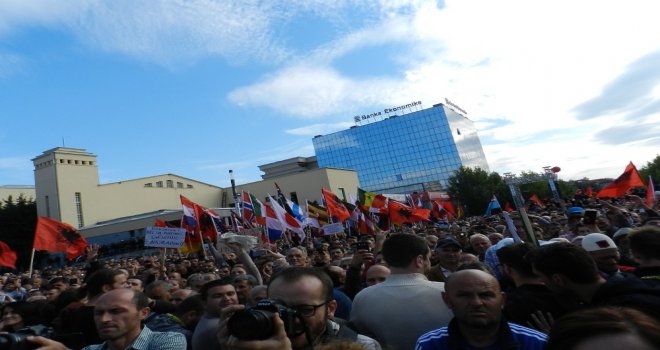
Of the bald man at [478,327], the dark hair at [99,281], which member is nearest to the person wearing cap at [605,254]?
the bald man at [478,327]

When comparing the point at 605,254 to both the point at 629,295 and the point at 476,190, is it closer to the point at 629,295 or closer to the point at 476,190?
the point at 629,295

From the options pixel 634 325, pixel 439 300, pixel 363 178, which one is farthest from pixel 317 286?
pixel 363 178

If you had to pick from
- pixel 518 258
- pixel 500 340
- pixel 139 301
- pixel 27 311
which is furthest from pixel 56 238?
pixel 500 340

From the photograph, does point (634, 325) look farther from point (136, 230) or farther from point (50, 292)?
point (136, 230)

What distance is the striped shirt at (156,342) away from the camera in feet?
9.97

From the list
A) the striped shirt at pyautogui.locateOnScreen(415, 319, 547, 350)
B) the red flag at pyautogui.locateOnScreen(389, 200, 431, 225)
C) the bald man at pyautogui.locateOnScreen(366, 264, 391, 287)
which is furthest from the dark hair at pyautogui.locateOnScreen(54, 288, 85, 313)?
the red flag at pyautogui.locateOnScreen(389, 200, 431, 225)

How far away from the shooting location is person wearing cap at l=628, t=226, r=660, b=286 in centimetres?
Result: 346

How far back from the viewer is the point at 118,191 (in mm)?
52875

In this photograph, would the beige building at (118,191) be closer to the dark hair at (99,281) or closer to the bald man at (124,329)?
the dark hair at (99,281)

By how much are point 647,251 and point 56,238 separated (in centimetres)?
1347

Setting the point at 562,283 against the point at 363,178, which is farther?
the point at 363,178

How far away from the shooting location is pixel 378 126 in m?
109

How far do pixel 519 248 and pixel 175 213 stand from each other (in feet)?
148

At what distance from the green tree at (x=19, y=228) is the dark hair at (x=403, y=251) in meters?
53.4
